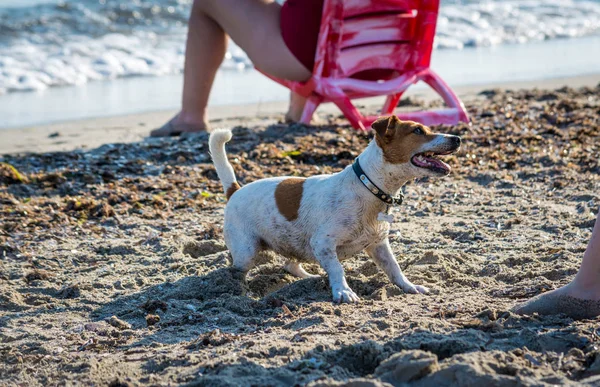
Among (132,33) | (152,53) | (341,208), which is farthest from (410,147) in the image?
(132,33)

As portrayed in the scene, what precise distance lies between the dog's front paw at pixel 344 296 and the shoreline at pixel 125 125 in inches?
164

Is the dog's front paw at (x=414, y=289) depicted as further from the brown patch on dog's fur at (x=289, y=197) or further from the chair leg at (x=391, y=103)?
the chair leg at (x=391, y=103)

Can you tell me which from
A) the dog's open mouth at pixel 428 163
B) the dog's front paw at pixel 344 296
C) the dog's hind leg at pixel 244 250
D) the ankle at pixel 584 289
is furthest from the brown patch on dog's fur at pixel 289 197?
the ankle at pixel 584 289

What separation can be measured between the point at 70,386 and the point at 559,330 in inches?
72.5

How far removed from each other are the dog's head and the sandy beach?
23.6 inches

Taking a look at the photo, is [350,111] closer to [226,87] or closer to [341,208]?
[341,208]

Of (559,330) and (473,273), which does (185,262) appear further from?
(559,330)

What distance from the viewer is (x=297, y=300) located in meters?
4.00

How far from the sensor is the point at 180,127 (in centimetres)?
770

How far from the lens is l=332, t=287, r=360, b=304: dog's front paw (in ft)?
12.7

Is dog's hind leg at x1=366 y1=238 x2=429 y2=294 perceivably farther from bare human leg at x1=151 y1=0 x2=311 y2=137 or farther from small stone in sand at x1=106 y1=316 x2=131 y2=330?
bare human leg at x1=151 y1=0 x2=311 y2=137

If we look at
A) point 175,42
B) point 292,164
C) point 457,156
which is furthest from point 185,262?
point 175,42

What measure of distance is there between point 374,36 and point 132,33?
28.6ft

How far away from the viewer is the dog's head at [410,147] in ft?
12.7
